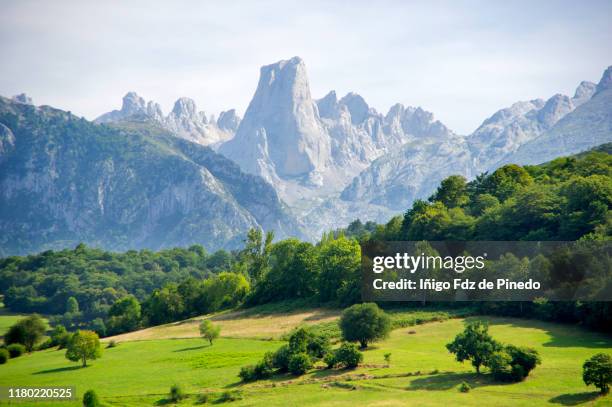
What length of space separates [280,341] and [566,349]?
37683 mm

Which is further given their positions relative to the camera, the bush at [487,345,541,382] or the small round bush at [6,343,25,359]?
the small round bush at [6,343,25,359]

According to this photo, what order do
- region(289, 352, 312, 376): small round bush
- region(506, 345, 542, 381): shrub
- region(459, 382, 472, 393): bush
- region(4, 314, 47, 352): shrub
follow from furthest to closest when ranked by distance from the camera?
region(4, 314, 47, 352): shrub
region(289, 352, 312, 376): small round bush
region(506, 345, 542, 381): shrub
region(459, 382, 472, 393): bush

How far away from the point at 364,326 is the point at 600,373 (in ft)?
104

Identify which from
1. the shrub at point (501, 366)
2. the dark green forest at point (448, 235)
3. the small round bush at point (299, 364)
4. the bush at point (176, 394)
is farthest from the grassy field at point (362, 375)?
the dark green forest at point (448, 235)

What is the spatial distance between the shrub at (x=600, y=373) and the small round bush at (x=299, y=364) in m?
28.2

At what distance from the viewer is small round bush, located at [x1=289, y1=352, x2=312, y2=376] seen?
227 feet

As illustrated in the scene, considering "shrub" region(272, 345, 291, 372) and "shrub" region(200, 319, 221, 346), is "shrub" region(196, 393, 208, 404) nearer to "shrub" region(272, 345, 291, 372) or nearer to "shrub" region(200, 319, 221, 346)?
"shrub" region(272, 345, 291, 372)

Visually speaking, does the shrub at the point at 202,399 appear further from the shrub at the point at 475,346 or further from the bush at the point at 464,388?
the shrub at the point at 475,346

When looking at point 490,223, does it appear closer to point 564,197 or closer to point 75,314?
point 564,197

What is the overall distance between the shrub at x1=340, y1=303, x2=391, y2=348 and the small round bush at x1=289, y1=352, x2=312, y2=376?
11.5 m

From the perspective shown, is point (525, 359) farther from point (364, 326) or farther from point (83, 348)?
point (83, 348)

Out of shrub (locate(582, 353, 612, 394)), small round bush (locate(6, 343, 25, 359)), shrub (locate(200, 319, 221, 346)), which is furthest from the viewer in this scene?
small round bush (locate(6, 343, 25, 359))

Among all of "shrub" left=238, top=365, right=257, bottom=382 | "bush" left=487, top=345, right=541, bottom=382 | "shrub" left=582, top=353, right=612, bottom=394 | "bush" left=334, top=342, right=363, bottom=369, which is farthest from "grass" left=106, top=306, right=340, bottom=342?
"shrub" left=582, top=353, right=612, bottom=394

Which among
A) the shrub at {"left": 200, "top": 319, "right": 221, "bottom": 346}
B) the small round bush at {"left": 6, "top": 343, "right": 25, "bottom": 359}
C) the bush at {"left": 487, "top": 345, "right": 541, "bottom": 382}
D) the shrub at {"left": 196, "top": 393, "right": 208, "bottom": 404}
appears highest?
the bush at {"left": 487, "top": 345, "right": 541, "bottom": 382}
